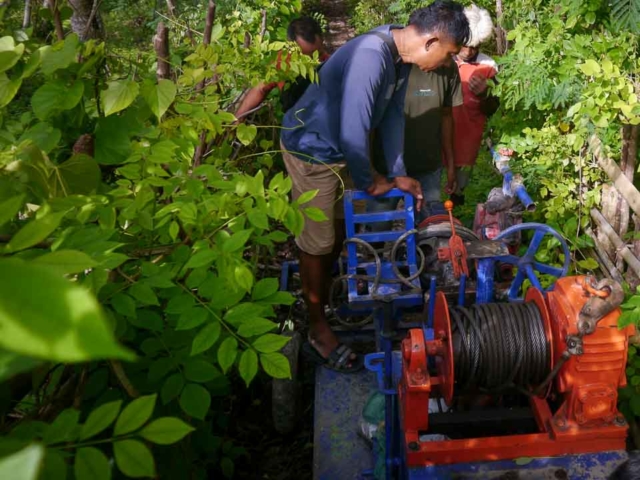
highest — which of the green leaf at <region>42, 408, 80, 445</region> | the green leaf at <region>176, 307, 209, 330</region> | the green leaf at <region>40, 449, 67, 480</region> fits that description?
the green leaf at <region>40, 449, 67, 480</region>

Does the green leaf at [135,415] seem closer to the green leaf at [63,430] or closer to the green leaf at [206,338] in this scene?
the green leaf at [63,430]

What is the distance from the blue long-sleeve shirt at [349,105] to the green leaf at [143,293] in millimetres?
1705

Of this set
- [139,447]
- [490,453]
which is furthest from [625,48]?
[139,447]

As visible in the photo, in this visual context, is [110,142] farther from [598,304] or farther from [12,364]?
[598,304]

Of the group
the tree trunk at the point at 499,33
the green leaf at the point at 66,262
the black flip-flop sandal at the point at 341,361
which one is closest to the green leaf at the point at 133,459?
the green leaf at the point at 66,262

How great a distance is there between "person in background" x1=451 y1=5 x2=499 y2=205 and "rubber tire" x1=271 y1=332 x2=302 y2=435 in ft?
7.88

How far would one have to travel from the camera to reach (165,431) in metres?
0.98

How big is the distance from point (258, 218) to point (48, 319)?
128cm

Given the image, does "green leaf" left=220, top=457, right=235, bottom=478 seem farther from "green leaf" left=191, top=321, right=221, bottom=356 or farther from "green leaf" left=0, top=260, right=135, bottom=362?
"green leaf" left=0, top=260, right=135, bottom=362

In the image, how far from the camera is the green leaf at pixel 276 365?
1516 millimetres

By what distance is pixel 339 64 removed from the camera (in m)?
3.35

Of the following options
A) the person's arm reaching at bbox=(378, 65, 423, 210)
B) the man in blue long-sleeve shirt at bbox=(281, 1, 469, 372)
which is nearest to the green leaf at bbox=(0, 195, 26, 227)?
the man in blue long-sleeve shirt at bbox=(281, 1, 469, 372)

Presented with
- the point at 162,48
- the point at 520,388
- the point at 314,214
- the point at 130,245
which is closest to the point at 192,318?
the point at 130,245

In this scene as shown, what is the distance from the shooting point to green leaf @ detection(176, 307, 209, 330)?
1498mm
